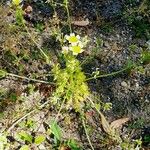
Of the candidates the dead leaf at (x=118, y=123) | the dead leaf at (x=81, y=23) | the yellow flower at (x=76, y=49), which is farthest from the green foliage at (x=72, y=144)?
the dead leaf at (x=81, y=23)

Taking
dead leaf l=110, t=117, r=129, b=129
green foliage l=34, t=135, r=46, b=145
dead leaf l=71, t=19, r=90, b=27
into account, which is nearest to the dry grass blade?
dead leaf l=110, t=117, r=129, b=129

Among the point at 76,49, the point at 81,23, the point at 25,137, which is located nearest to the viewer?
the point at 76,49

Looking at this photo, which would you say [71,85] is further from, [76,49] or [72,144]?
[72,144]

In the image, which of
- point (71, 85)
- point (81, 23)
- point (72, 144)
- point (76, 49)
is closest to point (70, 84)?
point (71, 85)

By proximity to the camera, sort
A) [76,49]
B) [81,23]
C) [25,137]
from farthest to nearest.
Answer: [81,23] → [25,137] → [76,49]

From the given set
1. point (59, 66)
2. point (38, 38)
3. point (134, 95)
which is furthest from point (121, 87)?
point (38, 38)

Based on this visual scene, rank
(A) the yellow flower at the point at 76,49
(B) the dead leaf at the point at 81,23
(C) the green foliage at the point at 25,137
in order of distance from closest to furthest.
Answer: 1. (A) the yellow flower at the point at 76,49
2. (C) the green foliage at the point at 25,137
3. (B) the dead leaf at the point at 81,23

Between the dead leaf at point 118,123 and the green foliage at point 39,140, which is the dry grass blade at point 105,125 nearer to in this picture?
the dead leaf at point 118,123

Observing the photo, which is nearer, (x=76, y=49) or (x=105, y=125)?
(x=76, y=49)

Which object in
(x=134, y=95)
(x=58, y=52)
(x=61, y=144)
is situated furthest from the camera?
(x=58, y=52)

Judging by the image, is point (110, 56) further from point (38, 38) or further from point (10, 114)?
point (10, 114)

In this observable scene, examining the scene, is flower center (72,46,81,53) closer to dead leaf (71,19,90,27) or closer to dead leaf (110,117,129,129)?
dead leaf (110,117,129,129)
